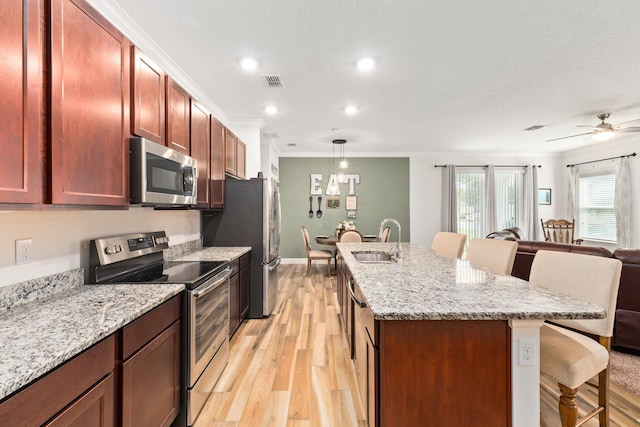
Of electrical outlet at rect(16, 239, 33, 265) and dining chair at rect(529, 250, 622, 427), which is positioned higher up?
electrical outlet at rect(16, 239, 33, 265)

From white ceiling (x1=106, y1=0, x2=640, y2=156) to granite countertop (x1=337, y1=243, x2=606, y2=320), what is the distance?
5.85 ft

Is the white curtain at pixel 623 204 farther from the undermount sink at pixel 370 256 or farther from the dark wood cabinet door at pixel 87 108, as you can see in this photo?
the dark wood cabinet door at pixel 87 108

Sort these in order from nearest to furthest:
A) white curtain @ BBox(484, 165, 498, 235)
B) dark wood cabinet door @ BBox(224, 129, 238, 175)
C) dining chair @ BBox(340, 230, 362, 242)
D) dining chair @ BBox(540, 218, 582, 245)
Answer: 1. dark wood cabinet door @ BBox(224, 129, 238, 175)
2. dining chair @ BBox(340, 230, 362, 242)
3. dining chair @ BBox(540, 218, 582, 245)
4. white curtain @ BBox(484, 165, 498, 235)

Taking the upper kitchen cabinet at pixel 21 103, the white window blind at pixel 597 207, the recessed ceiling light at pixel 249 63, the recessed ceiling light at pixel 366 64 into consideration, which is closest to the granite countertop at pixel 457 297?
the upper kitchen cabinet at pixel 21 103

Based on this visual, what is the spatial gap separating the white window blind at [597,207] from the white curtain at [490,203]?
1718 millimetres

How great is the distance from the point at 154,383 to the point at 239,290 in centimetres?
167

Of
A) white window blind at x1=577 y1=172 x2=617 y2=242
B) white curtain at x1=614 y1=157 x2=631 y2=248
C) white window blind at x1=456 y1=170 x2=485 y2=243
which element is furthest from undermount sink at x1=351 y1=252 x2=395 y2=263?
white window blind at x1=577 y1=172 x2=617 y2=242

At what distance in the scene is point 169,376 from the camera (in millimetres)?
1573

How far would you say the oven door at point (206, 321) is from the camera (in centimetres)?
174

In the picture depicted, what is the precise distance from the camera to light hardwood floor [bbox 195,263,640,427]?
1806mm

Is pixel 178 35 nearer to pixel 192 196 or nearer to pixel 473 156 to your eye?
pixel 192 196

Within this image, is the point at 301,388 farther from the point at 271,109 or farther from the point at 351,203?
the point at 351,203

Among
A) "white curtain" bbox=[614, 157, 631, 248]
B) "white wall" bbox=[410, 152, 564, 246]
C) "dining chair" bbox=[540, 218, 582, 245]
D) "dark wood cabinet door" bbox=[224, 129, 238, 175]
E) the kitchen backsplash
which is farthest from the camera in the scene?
"white wall" bbox=[410, 152, 564, 246]

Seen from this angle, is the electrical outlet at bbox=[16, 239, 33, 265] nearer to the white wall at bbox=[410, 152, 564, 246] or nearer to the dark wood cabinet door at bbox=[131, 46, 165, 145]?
the dark wood cabinet door at bbox=[131, 46, 165, 145]
